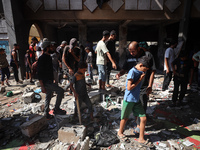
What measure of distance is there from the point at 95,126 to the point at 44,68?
1.98 meters

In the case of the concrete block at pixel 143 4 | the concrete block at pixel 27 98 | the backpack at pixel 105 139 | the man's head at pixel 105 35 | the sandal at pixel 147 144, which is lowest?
the sandal at pixel 147 144

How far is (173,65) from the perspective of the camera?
14.2 ft

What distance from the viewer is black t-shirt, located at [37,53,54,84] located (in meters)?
3.40

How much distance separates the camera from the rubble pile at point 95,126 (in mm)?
2764

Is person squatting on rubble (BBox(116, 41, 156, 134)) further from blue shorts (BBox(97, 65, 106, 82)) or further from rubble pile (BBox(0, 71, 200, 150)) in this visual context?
blue shorts (BBox(97, 65, 106, 82))

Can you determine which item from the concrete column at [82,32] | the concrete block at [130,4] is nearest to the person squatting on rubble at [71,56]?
the concrete block at [130,4]

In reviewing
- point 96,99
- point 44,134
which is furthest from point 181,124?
point 44,134

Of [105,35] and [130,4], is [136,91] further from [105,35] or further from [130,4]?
[130,4]

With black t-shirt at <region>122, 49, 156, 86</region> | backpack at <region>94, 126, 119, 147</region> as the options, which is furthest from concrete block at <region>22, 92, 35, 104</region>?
black t-shirt at <region>122, 49, 156, 86</region>

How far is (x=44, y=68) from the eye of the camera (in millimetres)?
3447

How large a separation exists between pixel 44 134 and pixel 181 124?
3.52 meters

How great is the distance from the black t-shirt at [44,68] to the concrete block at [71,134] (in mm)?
1431

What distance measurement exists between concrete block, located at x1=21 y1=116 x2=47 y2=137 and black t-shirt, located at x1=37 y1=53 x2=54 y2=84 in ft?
3.23

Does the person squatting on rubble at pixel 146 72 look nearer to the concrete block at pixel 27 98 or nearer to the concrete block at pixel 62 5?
the concrete block at pixel 27 98
